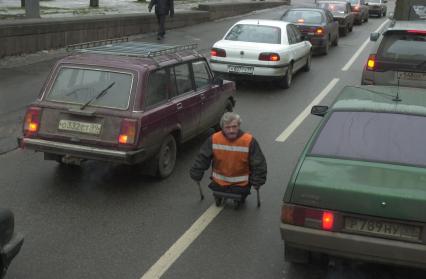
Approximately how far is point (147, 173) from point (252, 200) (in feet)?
4.63

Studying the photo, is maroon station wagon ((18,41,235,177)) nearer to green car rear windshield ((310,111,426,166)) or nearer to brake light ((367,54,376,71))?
green car rear windshield ((310,111,426,166))

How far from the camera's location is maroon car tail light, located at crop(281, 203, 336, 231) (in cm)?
428

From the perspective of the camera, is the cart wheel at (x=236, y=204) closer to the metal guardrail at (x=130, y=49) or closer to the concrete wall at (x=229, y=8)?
the metal guardrail at (x=130, y=49)

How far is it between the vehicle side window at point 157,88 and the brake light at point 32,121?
1.30m

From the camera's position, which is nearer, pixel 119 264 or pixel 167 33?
pixel 119 264

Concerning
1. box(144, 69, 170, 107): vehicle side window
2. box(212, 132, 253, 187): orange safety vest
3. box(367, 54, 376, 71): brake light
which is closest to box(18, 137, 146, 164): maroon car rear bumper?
box(144, 69, 170, 107): vehicle side window

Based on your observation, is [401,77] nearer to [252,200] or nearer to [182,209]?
[252,200]

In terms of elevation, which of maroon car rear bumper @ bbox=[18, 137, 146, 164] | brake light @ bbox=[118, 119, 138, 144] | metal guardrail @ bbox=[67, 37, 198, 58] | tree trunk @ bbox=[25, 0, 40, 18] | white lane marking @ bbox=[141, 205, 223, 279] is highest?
tree trunk @ bbox=[25, 0, 40, 18]

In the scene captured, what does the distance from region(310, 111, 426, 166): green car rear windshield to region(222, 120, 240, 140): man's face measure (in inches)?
45.4

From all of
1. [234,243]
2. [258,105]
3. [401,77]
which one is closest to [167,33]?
[258,105]

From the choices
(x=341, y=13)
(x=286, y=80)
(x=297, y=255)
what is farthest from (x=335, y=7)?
(x=297, y=255)

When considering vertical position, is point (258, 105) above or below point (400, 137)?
below

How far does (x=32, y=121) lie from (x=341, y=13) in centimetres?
2097

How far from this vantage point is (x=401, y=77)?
9758mm
